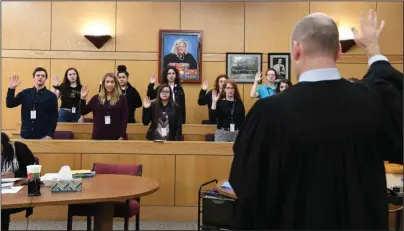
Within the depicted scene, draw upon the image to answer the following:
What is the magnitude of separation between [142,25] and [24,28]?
217 centimetres

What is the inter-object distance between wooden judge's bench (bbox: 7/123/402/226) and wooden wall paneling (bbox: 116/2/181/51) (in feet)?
12.1

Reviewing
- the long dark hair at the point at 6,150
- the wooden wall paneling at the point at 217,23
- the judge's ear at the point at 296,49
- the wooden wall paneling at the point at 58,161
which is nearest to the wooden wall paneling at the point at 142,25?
the wooden wall paneling at the point at 217,23

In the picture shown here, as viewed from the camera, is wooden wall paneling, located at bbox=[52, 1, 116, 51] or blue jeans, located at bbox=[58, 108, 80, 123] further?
wooden wall paneling, located at bbox=[52, 1, 116, 51]

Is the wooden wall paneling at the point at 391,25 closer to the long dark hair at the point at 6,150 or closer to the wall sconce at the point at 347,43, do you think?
the wall sconce at the point at 347,43

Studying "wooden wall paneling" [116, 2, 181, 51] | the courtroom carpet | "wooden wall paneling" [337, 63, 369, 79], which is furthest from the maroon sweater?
"wooden wall paneling" [337, 63, 369, 79]

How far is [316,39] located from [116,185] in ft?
7.21

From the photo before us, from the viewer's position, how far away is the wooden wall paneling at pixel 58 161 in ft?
15.3

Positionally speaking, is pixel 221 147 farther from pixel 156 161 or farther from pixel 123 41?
pixel 123 41

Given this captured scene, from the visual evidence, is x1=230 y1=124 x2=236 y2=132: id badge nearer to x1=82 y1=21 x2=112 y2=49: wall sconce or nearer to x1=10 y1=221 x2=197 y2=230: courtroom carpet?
x1=10 y1=221 x2=197 y2=230: courtroom carpet

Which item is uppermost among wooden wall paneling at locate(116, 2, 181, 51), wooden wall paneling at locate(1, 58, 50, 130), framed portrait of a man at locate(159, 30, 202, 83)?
wooden wall paneling at locate(116, 2, 181, 51)

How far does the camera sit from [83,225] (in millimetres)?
4531

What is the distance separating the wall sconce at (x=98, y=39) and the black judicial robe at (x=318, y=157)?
273 inches

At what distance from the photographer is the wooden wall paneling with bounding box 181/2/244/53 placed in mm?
8070

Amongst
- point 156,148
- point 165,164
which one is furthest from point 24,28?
point 165,164
